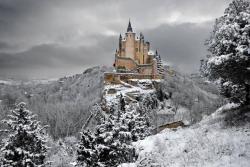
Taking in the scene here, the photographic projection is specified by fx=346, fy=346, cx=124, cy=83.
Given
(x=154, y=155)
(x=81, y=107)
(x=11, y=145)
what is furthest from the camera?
(x=81, y=107)

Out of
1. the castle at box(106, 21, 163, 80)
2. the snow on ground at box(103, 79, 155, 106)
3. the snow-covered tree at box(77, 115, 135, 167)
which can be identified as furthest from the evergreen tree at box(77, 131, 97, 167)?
the castle at box(106, 21, 163, 80)

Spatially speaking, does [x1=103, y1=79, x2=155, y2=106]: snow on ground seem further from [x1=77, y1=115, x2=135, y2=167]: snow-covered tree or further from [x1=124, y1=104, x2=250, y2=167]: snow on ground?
[x1=124, y1=104, x2=250, y2=167]: snow on ground

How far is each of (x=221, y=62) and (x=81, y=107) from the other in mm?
109729

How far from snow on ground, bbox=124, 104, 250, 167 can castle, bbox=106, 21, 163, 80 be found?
3232 inches

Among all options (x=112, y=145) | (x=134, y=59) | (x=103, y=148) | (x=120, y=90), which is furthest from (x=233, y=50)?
(x=134, y=59)

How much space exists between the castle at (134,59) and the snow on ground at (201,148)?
8209cm

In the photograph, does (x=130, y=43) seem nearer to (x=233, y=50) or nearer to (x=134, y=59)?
(x=134, y=59)

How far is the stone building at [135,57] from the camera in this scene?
112m

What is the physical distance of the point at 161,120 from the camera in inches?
3686

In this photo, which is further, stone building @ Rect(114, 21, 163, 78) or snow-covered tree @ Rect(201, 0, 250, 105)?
stone building @ Rect(114, 21, 163, 78)

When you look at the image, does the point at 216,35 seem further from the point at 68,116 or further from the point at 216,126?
the point at 68,116

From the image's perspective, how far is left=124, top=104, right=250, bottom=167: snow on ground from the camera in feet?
51.8

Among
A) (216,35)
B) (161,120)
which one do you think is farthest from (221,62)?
(161,120)

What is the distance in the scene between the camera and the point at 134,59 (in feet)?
387
